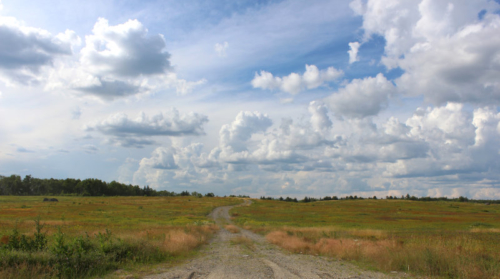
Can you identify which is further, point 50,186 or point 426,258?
point 50,186

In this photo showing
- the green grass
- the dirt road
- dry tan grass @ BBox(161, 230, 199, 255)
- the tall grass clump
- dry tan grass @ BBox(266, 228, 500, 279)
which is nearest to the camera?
the tall grass clump

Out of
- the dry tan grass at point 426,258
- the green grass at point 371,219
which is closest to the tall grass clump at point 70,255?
the dry tan grass at point 426,258

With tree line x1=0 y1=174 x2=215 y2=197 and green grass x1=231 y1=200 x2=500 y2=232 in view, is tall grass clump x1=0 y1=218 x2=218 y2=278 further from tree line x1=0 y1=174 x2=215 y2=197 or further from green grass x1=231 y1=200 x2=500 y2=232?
tree line x1=0 y1=174 x2=215 y2=197

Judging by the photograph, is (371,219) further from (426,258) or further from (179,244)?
(179,244)

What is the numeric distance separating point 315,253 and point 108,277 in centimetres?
1251

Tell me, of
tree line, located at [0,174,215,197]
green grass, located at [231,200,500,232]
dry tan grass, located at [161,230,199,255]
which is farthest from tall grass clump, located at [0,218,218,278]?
tree line, located at [0,174,215,197]

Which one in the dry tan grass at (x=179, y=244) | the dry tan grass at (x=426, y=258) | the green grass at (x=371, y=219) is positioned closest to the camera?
the dry tan grass at (x=426, y=258)

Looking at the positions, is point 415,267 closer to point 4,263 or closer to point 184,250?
point 184,250

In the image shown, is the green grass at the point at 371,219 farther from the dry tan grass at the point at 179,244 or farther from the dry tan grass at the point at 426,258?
the dry tan grass at the point at 426,258

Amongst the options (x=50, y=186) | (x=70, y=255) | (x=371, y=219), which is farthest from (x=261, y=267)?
(x=50, y=186)

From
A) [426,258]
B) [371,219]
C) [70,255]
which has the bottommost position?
[371,219]

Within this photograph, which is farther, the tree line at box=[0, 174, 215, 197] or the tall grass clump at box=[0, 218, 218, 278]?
the tree line at box=[0, 174, 215, 197]

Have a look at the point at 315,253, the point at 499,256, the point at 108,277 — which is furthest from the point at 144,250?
the point at 499,256

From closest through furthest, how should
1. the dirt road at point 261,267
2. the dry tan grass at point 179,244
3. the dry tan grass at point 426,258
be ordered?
the dry tan grass at point 426,258, the dirt road at point 261,267, the dry tan grass at point 179,244
